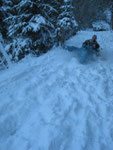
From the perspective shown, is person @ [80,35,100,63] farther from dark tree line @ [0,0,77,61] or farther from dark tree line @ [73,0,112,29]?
dark tree line @ [73,0,112,29]

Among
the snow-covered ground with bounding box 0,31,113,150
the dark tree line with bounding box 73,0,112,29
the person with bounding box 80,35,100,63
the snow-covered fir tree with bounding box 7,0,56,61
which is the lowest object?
the snow-covered ground with bounding box 0,31,113,150

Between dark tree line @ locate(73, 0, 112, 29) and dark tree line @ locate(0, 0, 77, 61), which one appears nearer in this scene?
dark tree line @ locate(0, 0, 77, 61)

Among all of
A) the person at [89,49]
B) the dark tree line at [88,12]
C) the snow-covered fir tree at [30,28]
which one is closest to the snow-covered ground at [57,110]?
the person at [89,49]

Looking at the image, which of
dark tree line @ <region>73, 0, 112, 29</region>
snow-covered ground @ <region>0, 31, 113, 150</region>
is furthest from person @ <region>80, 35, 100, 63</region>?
dark tree line @ <region>73, 0, 112, 29</region>

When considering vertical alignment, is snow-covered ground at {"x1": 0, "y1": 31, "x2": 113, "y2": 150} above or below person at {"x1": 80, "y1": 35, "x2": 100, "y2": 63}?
below

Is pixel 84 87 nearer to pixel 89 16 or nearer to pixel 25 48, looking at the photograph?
pixel 25 48

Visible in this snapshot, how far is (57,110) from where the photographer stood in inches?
88.1

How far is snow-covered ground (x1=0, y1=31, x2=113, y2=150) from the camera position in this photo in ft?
5.66

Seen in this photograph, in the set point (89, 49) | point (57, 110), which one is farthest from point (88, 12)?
point (57, 110)

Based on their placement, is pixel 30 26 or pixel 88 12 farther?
pixel 88 12

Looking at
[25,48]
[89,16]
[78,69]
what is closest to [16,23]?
[25,48]

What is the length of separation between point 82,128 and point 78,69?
240cm

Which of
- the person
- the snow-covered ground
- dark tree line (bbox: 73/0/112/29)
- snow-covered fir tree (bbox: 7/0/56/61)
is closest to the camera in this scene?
the snow-covered ground

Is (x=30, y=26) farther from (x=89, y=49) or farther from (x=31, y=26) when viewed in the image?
(x=89, y=49)
